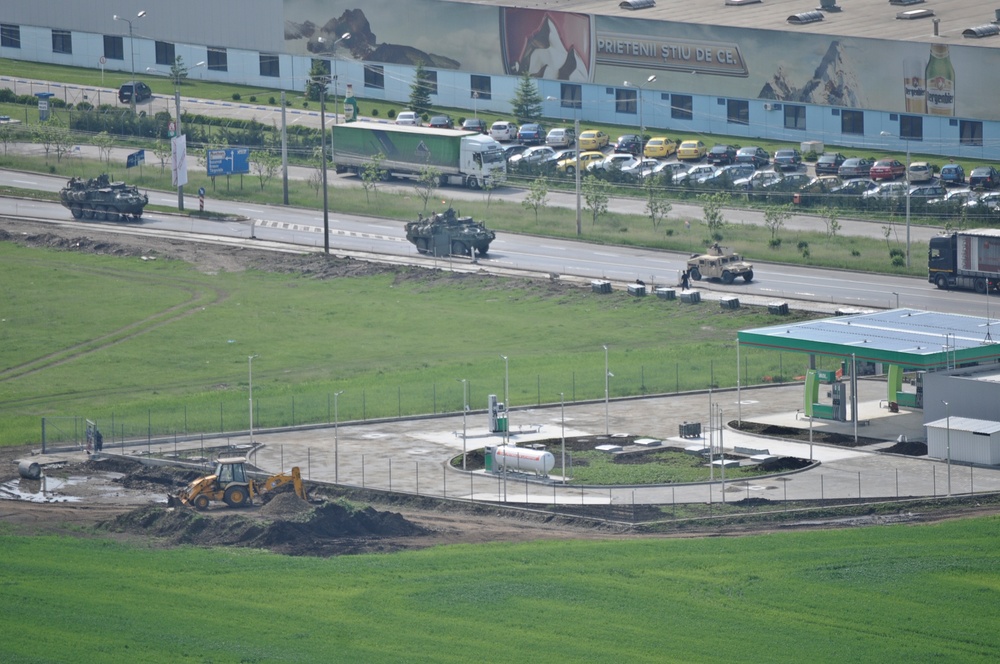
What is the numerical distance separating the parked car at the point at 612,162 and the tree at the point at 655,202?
→ 313cm

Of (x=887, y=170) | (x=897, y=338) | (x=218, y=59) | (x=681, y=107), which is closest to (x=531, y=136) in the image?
→ (x=681, y=107)

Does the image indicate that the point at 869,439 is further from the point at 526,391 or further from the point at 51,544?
the point at 51,544

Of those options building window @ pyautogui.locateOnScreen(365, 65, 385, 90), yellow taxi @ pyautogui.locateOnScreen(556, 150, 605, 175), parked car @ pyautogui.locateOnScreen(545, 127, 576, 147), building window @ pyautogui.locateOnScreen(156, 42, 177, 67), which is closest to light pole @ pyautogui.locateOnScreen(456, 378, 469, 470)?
yellow taxi @ pyautogui.locateOnScreen(556, 150, 605, 175)

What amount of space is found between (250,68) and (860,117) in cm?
6199

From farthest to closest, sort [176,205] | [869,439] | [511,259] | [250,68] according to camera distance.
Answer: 1. [250,68]
2. [176,205]
3. [511,259]
4. [869,439]

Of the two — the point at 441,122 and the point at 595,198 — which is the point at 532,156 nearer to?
the point at 441,122

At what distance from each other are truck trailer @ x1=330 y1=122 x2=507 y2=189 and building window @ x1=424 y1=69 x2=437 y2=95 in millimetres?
24091

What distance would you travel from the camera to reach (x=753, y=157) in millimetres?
130000

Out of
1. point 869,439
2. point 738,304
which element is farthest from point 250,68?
point 869,439

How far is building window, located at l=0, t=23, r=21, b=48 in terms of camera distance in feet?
565

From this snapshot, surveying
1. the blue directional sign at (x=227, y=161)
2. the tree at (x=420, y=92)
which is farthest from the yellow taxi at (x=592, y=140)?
the blue directional sign at (x=227, y=161)

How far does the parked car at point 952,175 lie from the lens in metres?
120

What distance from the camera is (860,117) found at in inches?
5310

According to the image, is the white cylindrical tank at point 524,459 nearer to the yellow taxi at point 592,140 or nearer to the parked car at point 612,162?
the parked car at point 612,162
